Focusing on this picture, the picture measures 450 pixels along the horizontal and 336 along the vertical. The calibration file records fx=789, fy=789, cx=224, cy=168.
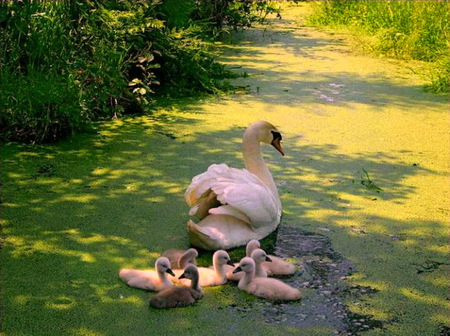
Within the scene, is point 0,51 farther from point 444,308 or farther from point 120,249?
point 444,308

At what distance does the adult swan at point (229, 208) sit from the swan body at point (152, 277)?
38cm

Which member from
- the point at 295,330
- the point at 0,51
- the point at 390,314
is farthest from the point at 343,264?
the point at 0,51

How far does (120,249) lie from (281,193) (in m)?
1.16

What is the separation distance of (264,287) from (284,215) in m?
0.96

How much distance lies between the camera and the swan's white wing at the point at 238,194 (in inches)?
146

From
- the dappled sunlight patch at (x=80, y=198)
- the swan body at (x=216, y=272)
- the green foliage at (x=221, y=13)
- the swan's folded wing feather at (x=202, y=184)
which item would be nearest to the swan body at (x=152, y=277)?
the swan body at (x=216, y=272)

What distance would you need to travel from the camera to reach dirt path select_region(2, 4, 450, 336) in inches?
123

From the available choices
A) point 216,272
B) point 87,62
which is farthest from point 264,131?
point 87,62

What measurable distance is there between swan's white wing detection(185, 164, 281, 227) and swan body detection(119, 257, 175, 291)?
1.78 feet

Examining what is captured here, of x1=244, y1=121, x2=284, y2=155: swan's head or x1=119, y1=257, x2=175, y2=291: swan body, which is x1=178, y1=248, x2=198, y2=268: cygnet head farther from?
x1=244, y1=121, x2=284, y2=155: swan's head

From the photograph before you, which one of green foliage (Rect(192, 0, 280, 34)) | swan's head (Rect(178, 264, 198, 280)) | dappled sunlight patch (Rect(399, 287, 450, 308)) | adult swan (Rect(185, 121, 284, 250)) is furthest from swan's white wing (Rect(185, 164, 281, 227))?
green foliage (Rect(192, 0, 280, 34))

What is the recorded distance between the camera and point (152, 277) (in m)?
3.31

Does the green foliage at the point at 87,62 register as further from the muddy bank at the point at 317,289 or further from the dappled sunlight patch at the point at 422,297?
the dappled sunlight patch at the point at 422,297

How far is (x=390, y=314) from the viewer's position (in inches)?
125
